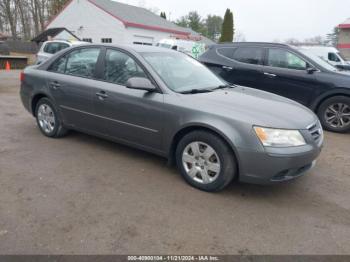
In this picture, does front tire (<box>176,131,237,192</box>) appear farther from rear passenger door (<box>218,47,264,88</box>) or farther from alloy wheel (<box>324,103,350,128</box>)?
rear passenger door (<box>218,47,264,88</box>)

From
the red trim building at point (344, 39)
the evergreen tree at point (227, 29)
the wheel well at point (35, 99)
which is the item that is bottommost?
the wheel well at point (35, 99)

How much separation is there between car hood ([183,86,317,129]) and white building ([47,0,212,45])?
77.4 feet

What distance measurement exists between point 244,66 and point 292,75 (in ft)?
3.65

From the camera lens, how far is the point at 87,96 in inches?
177

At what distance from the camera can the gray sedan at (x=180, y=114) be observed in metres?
3.28

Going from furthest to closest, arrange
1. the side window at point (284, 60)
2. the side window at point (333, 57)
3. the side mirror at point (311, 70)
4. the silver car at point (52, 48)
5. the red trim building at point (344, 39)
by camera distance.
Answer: the red trim building at point (344, 39)
the side window at point (333, 57)
the silver car at point (52, 48)
the side window at point (284, 60)
the side mirror at point (311, 70)

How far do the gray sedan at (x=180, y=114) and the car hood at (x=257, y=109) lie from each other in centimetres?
1

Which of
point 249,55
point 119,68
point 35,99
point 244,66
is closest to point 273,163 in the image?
point 119,68

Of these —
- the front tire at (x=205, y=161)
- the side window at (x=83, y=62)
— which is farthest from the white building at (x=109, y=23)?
the front tire at (x=205, y=161)

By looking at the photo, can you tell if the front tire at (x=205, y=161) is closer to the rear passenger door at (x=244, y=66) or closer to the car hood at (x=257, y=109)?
the car hood at (x=257, y=109)

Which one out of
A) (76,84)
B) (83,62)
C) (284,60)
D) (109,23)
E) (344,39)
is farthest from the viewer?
(344,39)

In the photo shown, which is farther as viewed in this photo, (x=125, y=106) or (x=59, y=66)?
(x=59, y=66)

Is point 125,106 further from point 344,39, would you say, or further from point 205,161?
point 344,39

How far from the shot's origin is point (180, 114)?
365 centimetres
